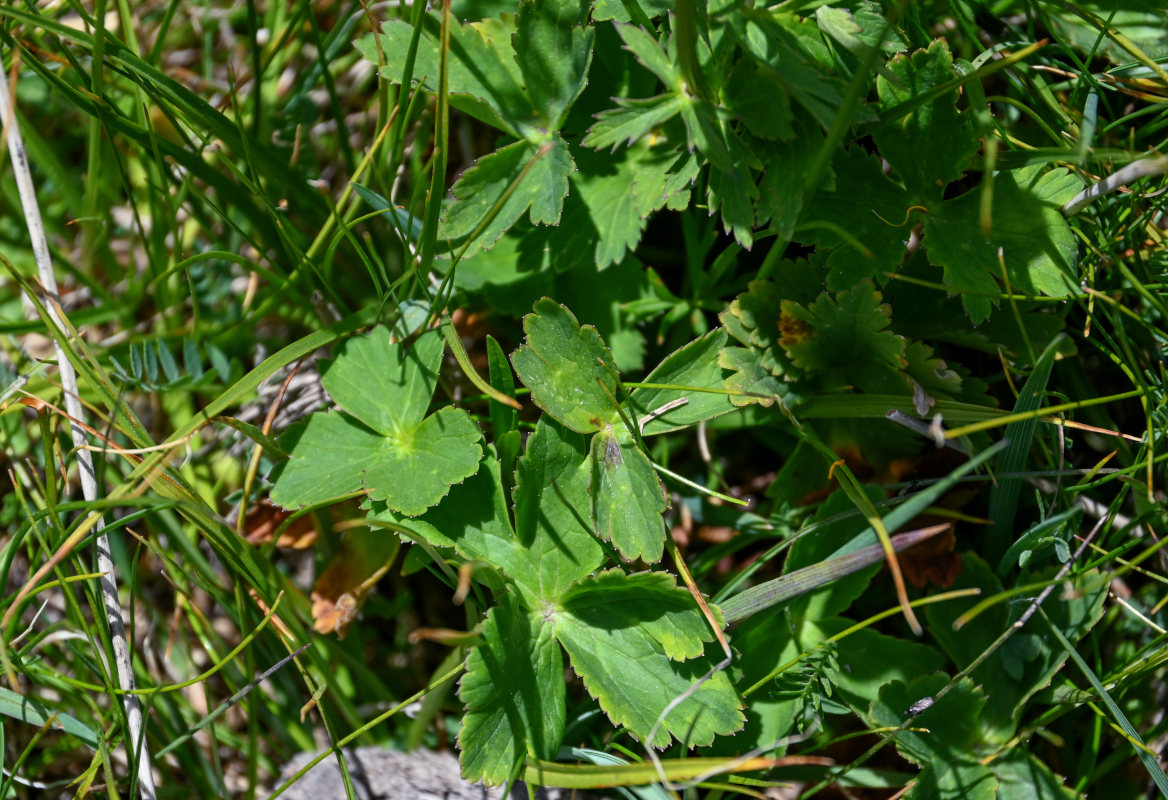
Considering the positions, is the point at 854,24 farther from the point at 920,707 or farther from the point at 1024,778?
the point at 1024,778

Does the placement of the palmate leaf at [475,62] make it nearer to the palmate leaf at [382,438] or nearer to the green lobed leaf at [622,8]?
the green lobed leaf at [622,8]

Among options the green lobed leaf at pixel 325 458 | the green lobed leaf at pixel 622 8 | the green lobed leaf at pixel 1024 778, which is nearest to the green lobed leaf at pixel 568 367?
the green lobed leaf at pixel 325 458

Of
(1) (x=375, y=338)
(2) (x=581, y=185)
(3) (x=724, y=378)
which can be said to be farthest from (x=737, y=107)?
(1) (x=375, y=338)

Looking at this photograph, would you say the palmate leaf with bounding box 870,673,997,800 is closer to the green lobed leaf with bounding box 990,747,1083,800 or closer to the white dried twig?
the green lobed leaf with bounding box 990,747,1083,800

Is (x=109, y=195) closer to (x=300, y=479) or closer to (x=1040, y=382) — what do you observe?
(x=300, y=479)

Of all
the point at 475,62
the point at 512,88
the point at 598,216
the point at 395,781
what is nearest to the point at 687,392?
the point at 598,216

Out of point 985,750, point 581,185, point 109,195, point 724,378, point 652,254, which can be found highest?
point 109,195
